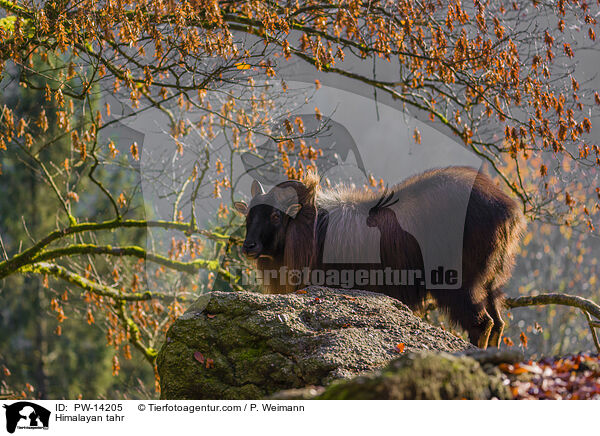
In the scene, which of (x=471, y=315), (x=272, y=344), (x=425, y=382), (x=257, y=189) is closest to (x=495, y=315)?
(x=471, y=315)

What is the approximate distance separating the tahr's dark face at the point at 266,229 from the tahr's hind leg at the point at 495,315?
93.0 inches

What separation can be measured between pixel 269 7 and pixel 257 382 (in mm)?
4051

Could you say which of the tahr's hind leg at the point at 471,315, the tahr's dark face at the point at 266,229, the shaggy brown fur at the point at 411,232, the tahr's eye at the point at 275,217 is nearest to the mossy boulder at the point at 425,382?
the tahr's hind leg at the point at 471,315

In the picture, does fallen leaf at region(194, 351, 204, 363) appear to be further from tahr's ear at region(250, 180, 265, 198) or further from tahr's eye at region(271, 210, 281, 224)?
tahr's ear at region(250, 180, 265, 198)

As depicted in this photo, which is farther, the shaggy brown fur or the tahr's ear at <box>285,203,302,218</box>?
the tahr's ear at <box>285,203,302,218</box>

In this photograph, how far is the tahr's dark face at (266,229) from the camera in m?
6.74

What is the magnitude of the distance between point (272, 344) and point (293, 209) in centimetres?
269

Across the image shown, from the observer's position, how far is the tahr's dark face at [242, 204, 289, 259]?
22.1 ft

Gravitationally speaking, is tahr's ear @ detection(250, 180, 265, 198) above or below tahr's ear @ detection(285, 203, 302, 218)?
above

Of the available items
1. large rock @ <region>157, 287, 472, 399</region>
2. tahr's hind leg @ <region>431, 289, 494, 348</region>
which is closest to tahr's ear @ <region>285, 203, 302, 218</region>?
tahr's hind leg @ <region>431, 289, 494, 348</region>

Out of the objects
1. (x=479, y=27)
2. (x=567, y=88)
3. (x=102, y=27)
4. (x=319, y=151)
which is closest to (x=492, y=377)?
(x=479, y=27)

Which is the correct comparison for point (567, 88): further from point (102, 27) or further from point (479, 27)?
point (102, 27)

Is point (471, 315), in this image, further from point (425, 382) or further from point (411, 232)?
point (425, 382)
